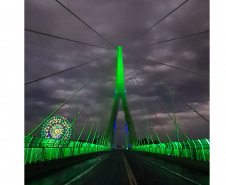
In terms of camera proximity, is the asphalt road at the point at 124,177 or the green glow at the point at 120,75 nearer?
the asphalt road at the point at 124,177

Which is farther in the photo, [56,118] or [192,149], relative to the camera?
[56,118]

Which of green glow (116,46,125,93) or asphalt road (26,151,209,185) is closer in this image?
asphalt road (26,151,209,185)

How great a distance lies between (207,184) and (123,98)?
5283 cm

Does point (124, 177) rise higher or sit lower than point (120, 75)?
lower

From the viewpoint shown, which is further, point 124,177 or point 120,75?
point 120,75

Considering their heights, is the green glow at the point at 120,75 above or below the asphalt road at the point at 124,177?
above

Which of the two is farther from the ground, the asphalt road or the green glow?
the green glow
